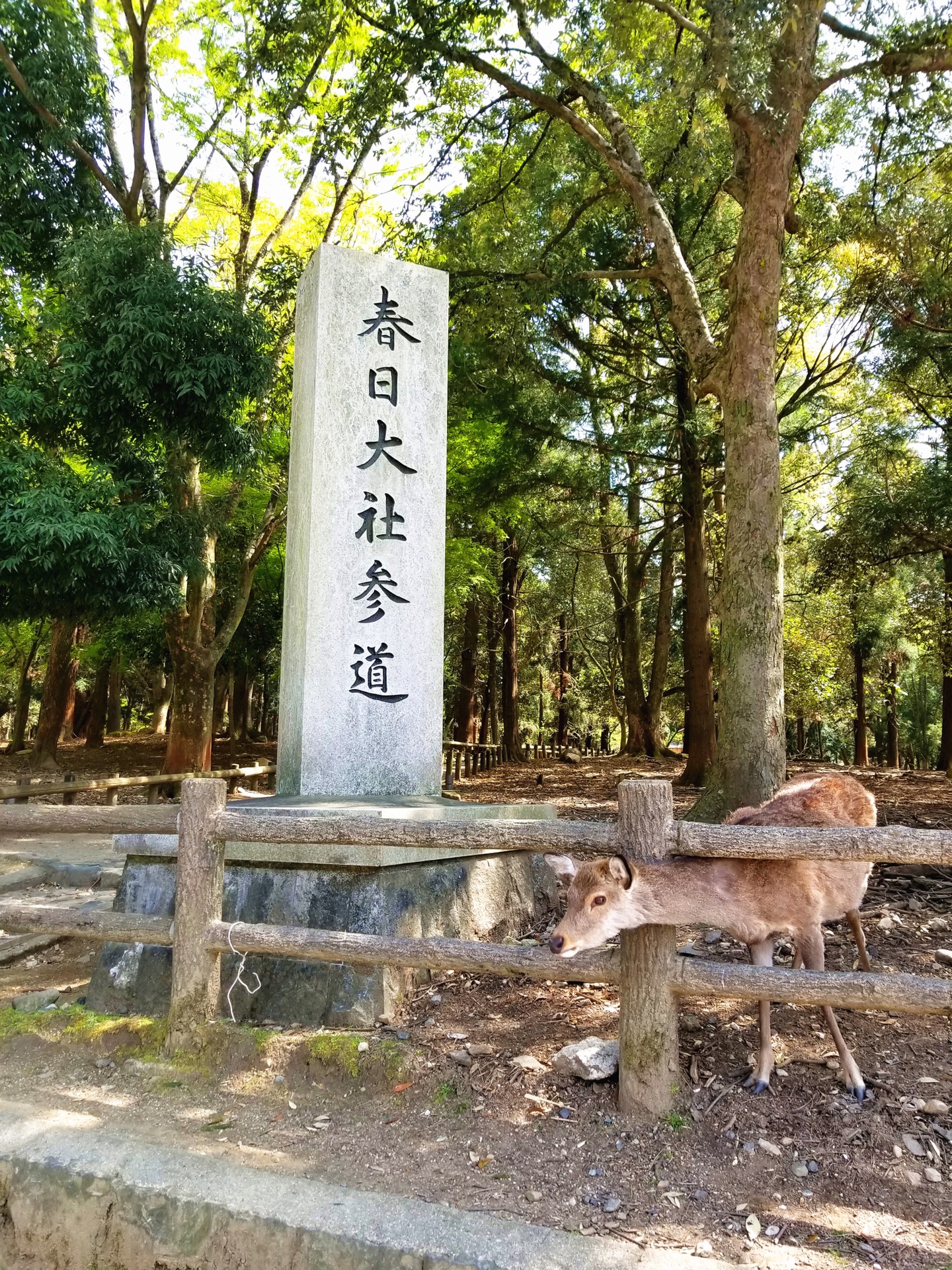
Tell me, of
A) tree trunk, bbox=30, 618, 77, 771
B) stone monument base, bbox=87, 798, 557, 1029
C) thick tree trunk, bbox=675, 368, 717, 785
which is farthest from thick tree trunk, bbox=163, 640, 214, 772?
stone monument base, bbox=87, 798, 557, 1029

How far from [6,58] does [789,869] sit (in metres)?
11.8

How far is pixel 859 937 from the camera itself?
3.98 m

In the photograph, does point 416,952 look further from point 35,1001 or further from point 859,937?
point 35,1001

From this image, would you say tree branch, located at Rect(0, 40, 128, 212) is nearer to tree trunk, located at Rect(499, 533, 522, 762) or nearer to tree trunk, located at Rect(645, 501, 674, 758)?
tree trunk, located at Rect(499, 533, 522, 762)

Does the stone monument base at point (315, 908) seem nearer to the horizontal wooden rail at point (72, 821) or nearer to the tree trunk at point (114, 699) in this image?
the horizontal wooden rail at point (72, 821)

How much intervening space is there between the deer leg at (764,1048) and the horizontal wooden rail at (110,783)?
261 inches

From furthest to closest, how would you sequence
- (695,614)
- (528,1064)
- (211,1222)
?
1. (695,614)
2. (528,1064)
3. (211,1222)

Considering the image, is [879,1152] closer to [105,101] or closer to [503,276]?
[503,276]

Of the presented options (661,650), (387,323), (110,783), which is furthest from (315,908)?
(661,650)

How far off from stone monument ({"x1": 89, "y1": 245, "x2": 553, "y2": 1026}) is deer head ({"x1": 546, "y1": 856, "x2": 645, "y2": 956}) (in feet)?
5.20

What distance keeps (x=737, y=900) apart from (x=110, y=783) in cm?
966

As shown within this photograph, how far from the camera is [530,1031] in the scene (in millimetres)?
3914

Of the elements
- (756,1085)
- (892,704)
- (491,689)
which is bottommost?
(756,1085)

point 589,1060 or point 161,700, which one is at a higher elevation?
point 161,700
